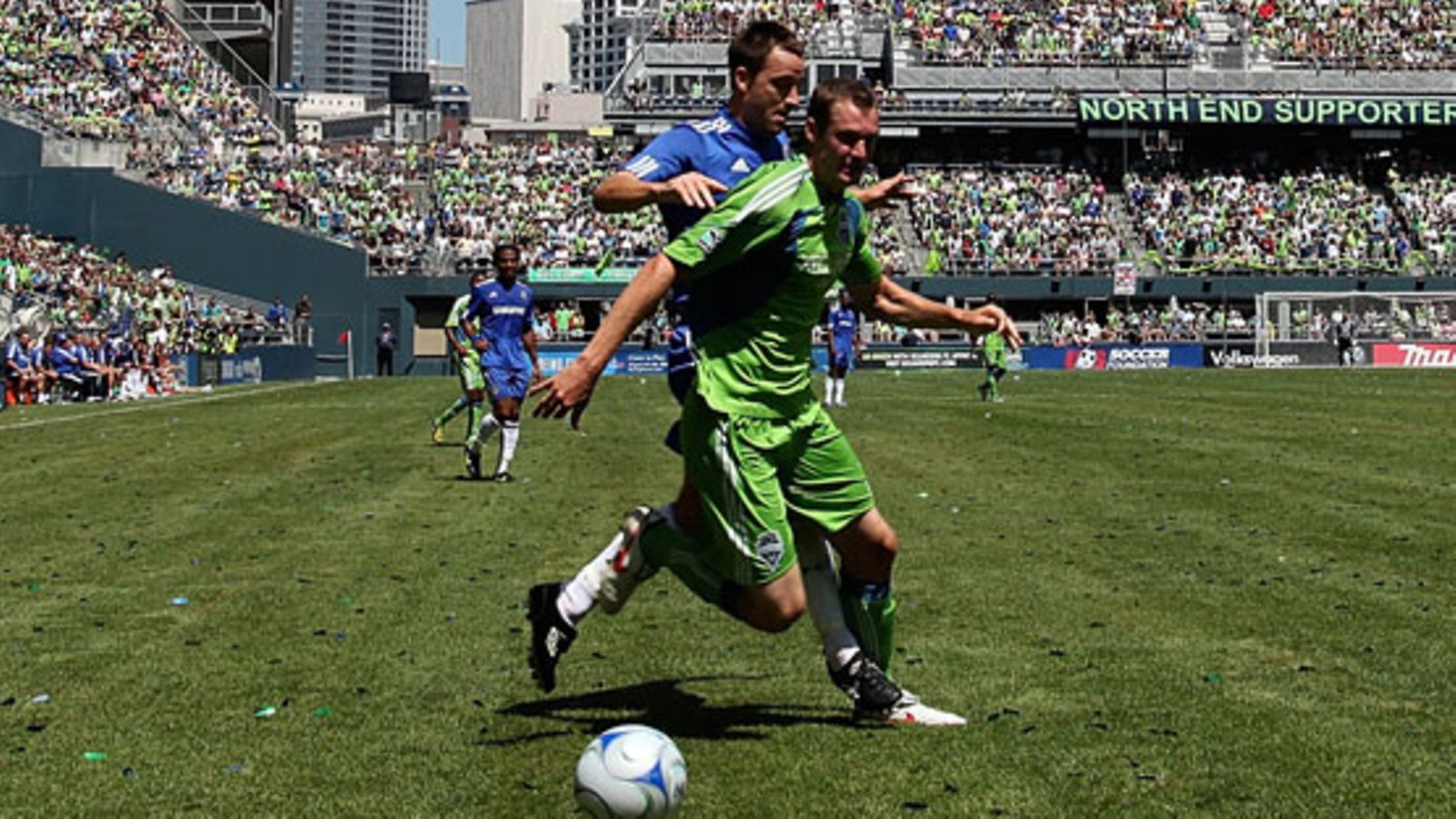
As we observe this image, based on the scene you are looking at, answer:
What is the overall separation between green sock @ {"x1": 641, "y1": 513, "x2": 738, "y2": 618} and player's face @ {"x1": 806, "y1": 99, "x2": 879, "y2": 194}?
1.48 metres

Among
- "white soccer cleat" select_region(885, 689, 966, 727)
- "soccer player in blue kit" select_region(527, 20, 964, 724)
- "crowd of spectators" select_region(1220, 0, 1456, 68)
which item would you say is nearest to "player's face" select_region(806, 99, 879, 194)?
"soccer player in blue kit" select_region(527, 20, 964, 724)

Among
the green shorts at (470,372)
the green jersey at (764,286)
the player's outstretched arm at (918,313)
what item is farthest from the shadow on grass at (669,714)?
the green shorts at (470,372)

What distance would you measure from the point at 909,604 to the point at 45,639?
449cm

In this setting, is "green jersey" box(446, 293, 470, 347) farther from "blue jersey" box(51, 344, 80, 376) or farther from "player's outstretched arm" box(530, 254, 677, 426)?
"blue jersey" box(51, 344, 80, 376)

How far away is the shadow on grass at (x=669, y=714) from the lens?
267 inches

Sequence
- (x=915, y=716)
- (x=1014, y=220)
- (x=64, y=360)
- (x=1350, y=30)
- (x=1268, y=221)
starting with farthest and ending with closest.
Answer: (x=1350, y=30)
(x=1268, y=221)
(x=1014, y=220)
(x=64, y=360)
(x=915, y=716)

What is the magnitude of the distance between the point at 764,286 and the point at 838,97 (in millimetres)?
739

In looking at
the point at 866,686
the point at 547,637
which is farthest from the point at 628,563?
the point at 866,686

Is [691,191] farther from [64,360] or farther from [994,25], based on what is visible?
[994,25]

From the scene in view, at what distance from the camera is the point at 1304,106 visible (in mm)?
71812

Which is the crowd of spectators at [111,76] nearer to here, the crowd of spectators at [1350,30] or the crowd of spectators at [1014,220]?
the crowd of spectators at [1014,220]

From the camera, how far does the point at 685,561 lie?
6.98 metres

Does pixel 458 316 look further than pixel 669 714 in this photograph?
Yes

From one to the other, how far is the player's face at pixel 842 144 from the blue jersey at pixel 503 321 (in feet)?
38.3
